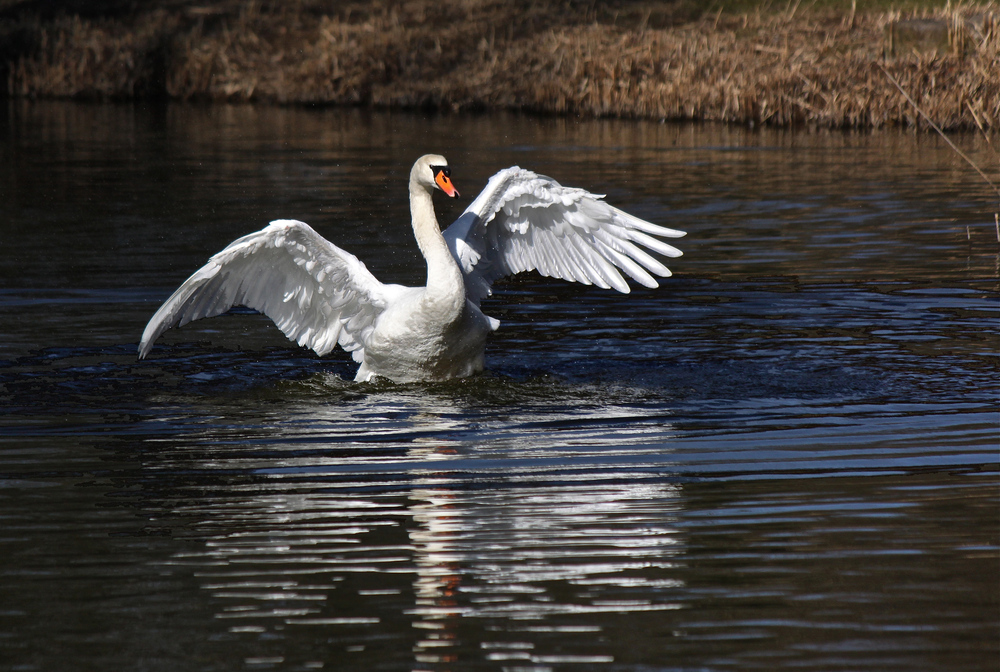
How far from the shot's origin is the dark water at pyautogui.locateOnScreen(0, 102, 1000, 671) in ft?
14.0

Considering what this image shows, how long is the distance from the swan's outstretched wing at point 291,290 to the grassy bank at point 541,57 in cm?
1358

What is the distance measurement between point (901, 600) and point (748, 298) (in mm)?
6417

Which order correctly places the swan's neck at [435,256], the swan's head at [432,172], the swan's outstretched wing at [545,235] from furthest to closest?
the swan's outstretched wing at [545,235], the swan's head at [432,172], the swan's neck at [435,256]

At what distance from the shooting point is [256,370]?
8.91 metres

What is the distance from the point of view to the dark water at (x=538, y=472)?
14.0ft

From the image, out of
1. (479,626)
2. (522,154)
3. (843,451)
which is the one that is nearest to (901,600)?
(479,626)

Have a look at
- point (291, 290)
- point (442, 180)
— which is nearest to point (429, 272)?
point (442, 180)

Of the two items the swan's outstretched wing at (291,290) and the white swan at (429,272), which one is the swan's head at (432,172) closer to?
the white swan at (429,272)

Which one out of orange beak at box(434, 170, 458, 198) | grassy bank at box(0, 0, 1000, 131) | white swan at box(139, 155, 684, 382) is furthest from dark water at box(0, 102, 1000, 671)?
grassy bank at box(0, 0, 1000, 131)

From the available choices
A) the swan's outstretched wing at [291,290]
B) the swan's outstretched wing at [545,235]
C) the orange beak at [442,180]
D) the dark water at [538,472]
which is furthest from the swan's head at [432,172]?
the dark water at [538,472]

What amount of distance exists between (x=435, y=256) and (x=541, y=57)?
21750 millimetres

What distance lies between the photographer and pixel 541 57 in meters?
29.0

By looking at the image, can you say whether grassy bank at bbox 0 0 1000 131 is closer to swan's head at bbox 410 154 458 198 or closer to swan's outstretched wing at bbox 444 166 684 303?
swan's outstretched wing at bbox 444 166 684 303

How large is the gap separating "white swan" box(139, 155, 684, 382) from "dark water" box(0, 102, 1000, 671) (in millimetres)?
319
